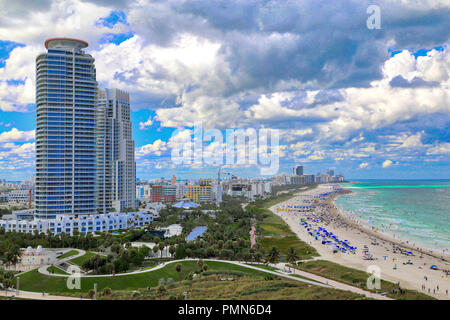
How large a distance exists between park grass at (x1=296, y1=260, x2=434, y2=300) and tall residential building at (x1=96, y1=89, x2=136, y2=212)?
4506 cm

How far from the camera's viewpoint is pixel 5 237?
4072 centimetres

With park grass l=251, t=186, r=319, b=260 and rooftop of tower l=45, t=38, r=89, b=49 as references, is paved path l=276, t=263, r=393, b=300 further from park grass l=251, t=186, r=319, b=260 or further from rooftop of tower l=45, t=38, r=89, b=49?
rooftop of tower l=45, t=38, r=89, b=49

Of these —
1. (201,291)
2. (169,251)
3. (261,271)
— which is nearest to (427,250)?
(261,271)

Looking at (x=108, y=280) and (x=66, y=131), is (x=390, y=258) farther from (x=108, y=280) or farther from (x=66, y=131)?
(x=66, y=131)

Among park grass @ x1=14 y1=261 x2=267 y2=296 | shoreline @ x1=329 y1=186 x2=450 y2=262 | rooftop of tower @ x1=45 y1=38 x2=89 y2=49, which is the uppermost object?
rooftop of tower @ x1=45 y1=38 x2=89 y2=49

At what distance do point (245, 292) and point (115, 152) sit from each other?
5640cm

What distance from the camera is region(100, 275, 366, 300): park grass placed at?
19.1 m

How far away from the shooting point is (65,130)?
57.1 meters

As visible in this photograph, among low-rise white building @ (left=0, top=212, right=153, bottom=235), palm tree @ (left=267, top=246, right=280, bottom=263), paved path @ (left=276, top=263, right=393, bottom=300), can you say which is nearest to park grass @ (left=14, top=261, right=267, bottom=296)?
palm tree @ (left=267, top=246, right=280, bottom=263)

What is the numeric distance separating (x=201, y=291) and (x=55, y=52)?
52485 millimetres

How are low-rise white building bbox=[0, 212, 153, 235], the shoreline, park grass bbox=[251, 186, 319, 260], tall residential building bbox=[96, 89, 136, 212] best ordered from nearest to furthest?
park grass bbox=[251, 186, 319, 260] < the shoreline < low-rise white building bbox=[0, 212, 153, 235] < tall residential building bbox=[96, 89, 136, 212]

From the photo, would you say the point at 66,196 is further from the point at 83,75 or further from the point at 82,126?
the point at 83,75

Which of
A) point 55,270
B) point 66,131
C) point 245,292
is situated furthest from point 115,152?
point 245,292

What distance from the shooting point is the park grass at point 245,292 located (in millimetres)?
19094
